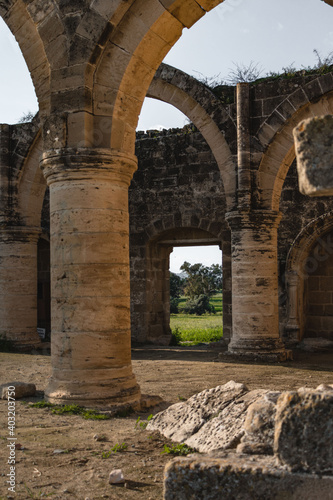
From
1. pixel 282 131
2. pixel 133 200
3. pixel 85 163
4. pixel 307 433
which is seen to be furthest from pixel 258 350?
pixel 307 433

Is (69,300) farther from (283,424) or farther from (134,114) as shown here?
(283,424)

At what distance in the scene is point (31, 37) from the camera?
525 cm

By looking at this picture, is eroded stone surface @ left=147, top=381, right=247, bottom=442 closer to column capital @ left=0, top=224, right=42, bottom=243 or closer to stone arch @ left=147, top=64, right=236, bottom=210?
Answer: stone arch @ left=147, top=64, right=236, bottom=210

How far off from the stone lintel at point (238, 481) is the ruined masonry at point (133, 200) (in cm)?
259

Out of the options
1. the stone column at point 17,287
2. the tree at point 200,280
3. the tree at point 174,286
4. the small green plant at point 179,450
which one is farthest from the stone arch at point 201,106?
the tree at point 174,286

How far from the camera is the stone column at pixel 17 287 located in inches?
416

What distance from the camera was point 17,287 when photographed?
34.9 ft

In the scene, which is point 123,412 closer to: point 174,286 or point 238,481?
point 238,481

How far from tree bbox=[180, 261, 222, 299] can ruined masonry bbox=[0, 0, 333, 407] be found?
49.7 feet

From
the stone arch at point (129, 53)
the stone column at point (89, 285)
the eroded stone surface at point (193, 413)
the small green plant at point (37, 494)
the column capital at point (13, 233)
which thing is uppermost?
the stone arch at point (129, 53)

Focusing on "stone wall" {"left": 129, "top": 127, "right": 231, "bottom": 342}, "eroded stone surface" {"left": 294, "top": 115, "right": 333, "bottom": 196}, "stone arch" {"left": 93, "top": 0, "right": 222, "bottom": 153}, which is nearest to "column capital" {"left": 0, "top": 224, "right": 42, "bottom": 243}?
"stone wall" {"left": 129, "top": 127, "right": 231, "bottom": 342}

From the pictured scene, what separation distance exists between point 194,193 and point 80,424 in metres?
8.40

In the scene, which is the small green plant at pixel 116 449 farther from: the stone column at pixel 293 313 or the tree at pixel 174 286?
the tree at pixel 174 286

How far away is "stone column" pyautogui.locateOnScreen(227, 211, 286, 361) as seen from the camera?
902 centimetres
